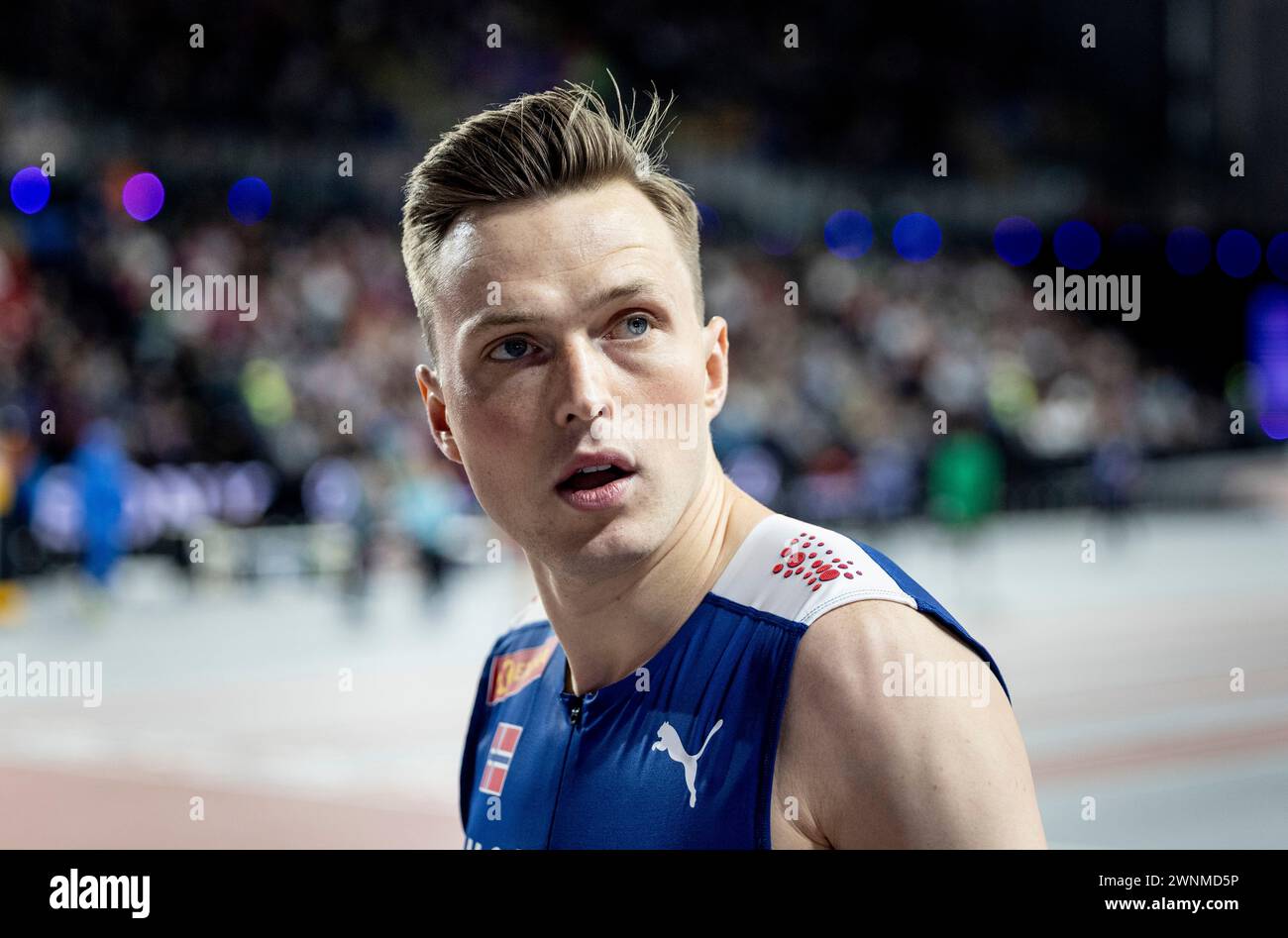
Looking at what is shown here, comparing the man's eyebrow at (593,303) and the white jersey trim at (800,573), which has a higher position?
the man's eyebrow at (593,303)

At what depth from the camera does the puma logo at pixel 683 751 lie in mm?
1673

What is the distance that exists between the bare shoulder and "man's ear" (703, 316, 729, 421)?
0.49 m

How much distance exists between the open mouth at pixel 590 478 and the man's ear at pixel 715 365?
24 cm

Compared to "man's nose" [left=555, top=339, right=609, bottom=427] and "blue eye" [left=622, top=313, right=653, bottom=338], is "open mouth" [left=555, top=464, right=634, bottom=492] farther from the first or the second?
"blue eye" [left=622, top=313, right=653, bottom=338]

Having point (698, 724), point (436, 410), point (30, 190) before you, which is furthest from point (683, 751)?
point (30, 190)

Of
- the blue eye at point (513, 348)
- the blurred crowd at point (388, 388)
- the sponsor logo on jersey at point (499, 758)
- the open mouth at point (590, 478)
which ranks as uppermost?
the blurred crowd at point (388, 388)

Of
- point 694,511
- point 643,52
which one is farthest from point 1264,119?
point 694,511

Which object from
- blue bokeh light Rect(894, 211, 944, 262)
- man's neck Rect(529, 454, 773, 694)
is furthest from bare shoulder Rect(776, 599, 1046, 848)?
blue bokeh light Rect(894, 211, 944, 262)

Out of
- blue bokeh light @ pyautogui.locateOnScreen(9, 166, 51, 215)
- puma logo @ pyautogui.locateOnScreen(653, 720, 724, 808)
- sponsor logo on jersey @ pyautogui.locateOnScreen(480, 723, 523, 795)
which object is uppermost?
blue bokeh light @ pyautogui.locateOnScreen(9, 166, 51, 215)

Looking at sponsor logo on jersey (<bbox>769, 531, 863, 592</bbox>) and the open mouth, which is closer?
sponsor logo on jersey (<bbox>769, 531, 863, 592</bbox>)

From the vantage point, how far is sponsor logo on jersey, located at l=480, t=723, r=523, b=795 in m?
2.13

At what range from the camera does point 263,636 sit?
42.7ft

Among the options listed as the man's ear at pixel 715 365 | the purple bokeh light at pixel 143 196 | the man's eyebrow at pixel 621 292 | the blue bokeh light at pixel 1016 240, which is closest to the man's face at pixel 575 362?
the man's eyebrow at pixel 621 292

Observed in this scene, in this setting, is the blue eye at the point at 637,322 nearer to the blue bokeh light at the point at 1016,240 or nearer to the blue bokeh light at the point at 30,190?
the blue bokeh light at the point at 30,190
